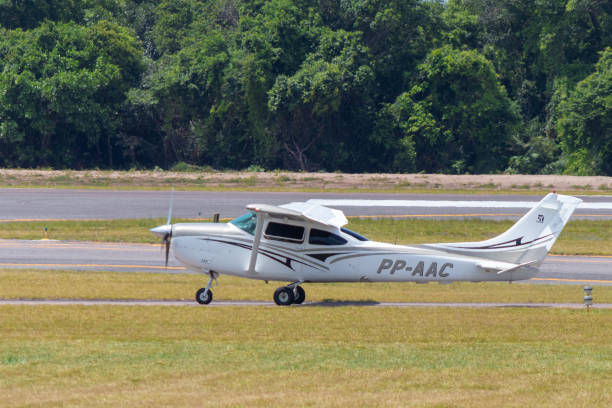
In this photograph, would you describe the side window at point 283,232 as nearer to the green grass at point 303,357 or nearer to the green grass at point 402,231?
the green grass at point 303,357

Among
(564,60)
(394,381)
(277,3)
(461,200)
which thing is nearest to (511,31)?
(564,60)

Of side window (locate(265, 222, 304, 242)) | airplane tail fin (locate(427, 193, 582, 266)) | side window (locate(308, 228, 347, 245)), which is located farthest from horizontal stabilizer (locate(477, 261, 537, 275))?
side window (locate(265, 222, 304, 242))

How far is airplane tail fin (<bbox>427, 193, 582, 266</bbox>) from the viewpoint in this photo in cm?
1855

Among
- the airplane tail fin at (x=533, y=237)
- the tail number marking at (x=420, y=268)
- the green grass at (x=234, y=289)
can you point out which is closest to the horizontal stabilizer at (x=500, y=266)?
the airplane tail fin at (x=533, y=237)

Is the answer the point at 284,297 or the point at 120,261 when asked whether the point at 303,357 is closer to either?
the point at 284,297

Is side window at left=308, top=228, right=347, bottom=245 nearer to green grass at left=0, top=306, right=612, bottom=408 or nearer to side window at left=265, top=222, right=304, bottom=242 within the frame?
side window at left=265, top=222, right=304, bottom=242

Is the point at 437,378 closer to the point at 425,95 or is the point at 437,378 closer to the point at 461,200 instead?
the point at 461,200

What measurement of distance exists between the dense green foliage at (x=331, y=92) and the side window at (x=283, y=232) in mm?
42476

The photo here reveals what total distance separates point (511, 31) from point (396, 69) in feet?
37.9

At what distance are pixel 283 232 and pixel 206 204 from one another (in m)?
24.6

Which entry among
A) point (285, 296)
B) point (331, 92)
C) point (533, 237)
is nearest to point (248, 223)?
point (285, 296)

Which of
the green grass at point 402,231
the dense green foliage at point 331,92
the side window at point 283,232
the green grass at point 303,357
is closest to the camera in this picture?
the green grass at point 303,357

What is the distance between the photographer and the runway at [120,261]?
25125 millimetres

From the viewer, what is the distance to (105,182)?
55.9 meters
